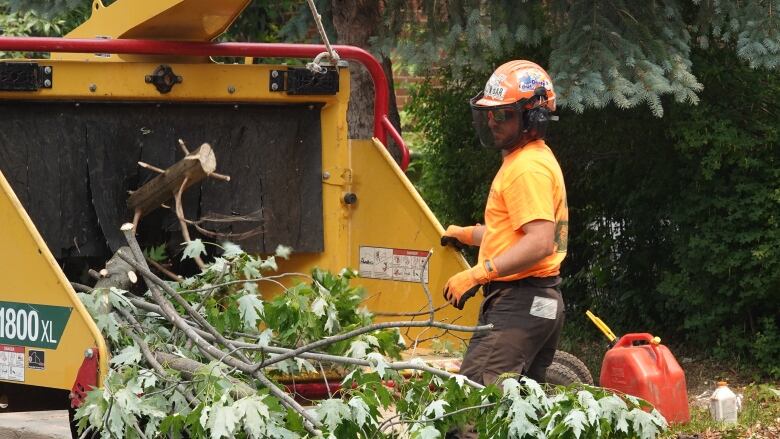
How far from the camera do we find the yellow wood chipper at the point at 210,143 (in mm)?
5727

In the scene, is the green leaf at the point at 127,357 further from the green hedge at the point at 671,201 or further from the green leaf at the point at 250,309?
the green hedge at the point at 671,201

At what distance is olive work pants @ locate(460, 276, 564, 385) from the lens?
4.91m

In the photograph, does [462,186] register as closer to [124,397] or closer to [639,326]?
[639,326]

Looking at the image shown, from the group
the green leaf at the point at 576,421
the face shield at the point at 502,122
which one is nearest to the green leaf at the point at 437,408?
the green leaf at the point at 576,421

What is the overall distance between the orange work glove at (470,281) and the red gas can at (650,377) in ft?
6.33

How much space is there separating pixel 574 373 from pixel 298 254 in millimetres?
1446

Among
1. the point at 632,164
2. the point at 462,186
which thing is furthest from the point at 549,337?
the point at 462,186

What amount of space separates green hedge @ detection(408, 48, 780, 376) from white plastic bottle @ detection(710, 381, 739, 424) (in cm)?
109

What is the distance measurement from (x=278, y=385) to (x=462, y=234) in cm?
155

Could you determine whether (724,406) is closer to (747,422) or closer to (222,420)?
(747,422)

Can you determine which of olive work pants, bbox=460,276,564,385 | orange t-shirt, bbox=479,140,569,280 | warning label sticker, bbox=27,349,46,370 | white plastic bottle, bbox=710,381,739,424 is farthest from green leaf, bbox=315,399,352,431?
white plastic bottle, bbox=710,381,739,424

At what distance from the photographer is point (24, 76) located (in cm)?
559

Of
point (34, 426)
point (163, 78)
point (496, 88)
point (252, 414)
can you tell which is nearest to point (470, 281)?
point (496, 88)

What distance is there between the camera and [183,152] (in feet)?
19.7
